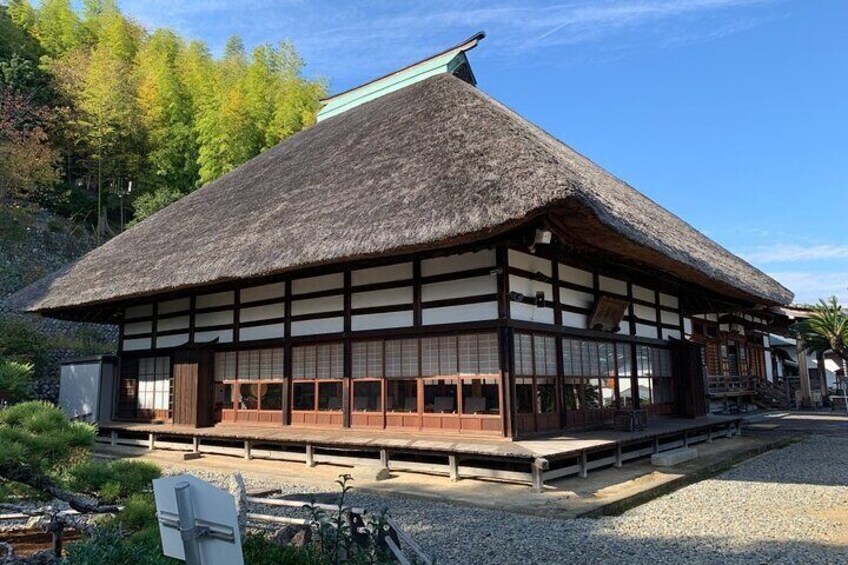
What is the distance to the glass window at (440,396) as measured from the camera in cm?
865

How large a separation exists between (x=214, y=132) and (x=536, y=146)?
59.3 ft

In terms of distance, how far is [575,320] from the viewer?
32.1 feet

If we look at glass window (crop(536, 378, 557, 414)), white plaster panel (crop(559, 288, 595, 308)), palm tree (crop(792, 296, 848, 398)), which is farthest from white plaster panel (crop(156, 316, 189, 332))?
palm tree (crop(792, 296, 848, 398))

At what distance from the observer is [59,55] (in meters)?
31.4

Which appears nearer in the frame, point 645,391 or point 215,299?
point 645,391

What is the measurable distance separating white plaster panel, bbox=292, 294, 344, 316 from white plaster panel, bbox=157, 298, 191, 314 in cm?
323

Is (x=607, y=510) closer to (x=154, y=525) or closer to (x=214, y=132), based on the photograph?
(x=154, y=525)

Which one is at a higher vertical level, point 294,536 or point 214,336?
point 214,336

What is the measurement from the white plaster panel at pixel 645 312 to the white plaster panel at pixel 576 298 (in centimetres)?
182

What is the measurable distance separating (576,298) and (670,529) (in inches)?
192

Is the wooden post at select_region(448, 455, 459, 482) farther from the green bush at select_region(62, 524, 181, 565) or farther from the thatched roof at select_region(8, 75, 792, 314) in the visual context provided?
the green bush at select_region(62, 524, 181, 565)

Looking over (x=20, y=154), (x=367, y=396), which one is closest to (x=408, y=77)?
(x=367, y=396)

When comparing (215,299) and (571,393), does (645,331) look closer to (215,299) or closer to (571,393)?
(571,393)

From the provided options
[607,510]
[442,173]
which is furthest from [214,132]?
[607,510]
